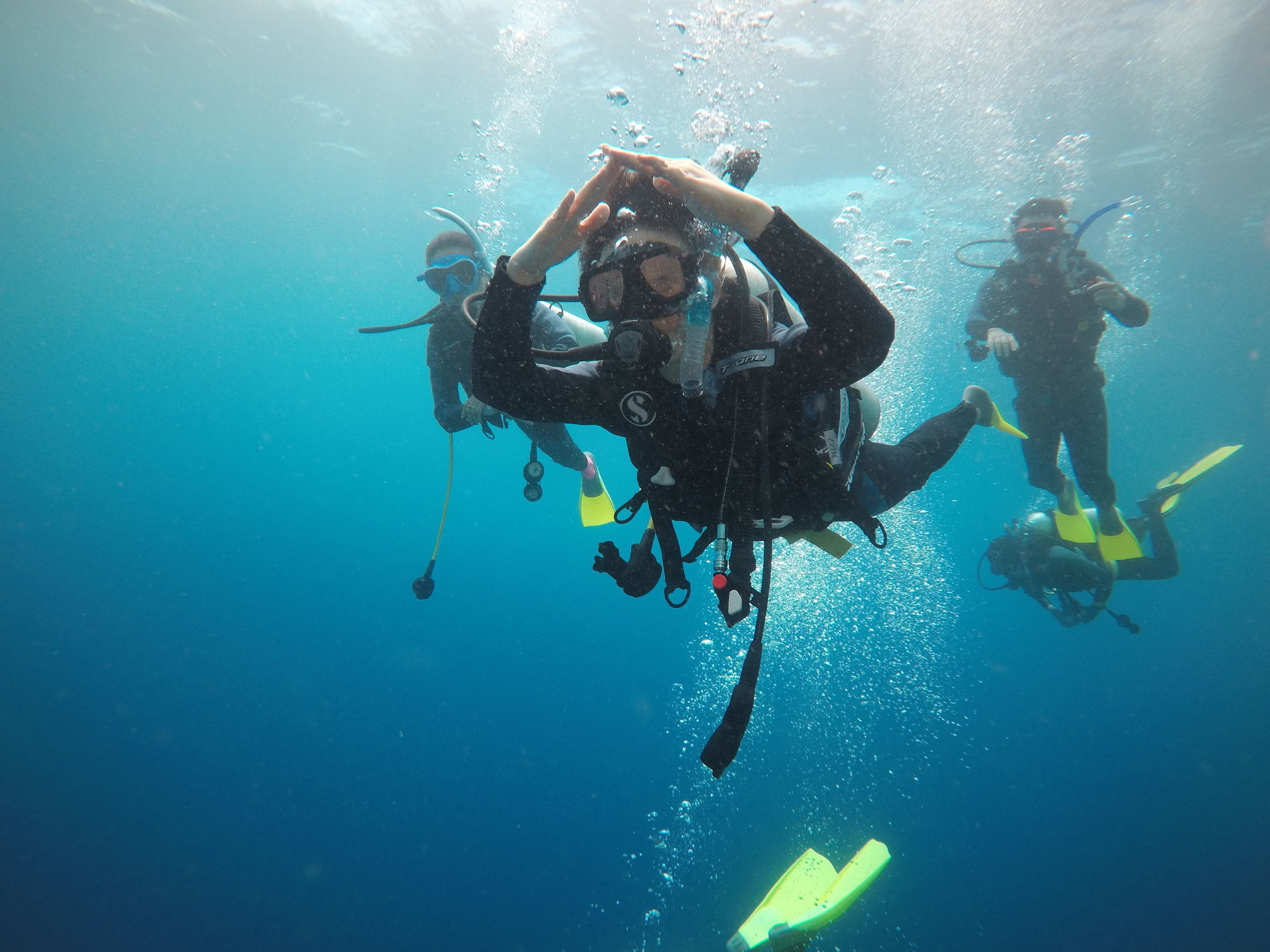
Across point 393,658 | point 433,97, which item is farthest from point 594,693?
point 433,97

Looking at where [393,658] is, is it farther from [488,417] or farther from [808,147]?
[808,147]

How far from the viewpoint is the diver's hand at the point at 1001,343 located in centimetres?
635

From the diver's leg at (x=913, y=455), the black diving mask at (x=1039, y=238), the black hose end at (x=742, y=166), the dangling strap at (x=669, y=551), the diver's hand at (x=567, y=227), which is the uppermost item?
the black diving mask at (x=1039, y=238)

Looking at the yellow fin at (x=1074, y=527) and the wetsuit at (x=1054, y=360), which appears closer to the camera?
the wetsuit at (x=1054, y=360)

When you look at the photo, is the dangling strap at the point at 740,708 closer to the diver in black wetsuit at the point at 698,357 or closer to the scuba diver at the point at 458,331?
the diver in black wetsuit at the point at 698,357

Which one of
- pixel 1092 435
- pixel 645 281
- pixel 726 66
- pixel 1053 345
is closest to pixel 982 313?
pixel 1053 345

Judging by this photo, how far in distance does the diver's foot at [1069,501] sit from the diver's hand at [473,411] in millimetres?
8492

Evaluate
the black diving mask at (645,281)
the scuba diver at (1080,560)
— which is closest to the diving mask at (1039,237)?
the scuba diver at (1080,560)

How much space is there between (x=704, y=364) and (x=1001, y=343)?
6210mm

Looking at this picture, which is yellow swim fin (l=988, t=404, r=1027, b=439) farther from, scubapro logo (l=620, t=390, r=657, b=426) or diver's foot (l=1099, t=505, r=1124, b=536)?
scubapro logo (l=620, t=390, r=657, b=426)

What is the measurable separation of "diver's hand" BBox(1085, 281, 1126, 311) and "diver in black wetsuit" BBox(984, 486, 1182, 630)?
377 centimetres

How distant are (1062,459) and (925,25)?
1840 cm

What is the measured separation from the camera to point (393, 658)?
23.5m

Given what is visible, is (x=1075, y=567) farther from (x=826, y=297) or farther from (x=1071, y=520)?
(x=826, y=297)
